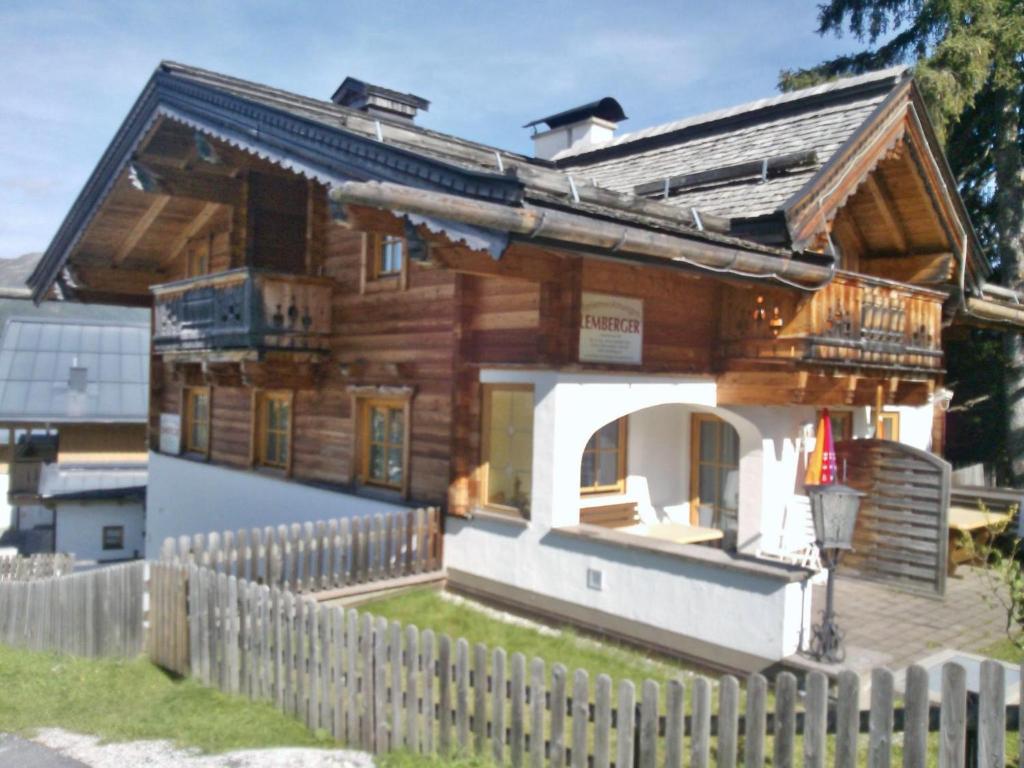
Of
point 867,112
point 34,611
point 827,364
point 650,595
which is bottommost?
point 34,611

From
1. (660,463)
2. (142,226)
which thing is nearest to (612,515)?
(660,463)

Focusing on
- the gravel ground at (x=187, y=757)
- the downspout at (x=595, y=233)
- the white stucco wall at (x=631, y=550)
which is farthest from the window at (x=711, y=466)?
the gravel ground at (x=187, y=757)

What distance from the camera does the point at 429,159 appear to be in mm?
7461

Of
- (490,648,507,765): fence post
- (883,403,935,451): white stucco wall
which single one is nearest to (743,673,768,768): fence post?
(490,648,507,765): fence post

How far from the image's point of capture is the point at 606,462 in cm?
1129

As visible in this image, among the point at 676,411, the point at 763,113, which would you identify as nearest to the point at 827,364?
the point at 676,411

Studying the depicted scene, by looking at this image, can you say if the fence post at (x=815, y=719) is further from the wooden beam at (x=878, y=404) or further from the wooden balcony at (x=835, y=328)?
the wooden beam at (x=878, y=404)

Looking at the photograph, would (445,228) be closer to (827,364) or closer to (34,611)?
(827,364)

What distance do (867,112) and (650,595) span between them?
7.05m

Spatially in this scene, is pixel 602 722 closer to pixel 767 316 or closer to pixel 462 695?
pixel 462 695

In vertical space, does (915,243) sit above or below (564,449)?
above

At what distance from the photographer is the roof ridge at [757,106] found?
11.6 meters

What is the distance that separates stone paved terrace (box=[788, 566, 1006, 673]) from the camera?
7809 millimetres

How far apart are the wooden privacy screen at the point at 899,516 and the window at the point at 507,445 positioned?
4.16 metres
